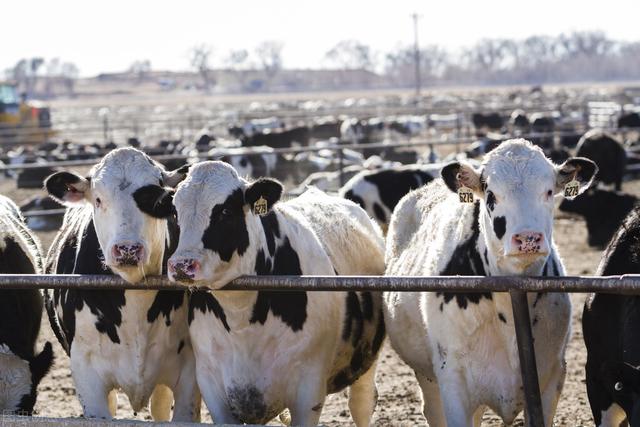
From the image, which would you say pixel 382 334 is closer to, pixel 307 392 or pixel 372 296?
pixel 372 296

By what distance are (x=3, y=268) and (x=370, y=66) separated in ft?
538

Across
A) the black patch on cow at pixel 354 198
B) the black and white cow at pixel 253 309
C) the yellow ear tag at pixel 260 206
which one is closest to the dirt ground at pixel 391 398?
the black and white cow at pixel 253 309

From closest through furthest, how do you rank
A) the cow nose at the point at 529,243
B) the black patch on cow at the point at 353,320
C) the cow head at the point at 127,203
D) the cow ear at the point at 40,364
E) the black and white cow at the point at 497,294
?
the cow nose at the point at 529,243 < the black and white cow at the point at 497,294 < the cow head at the point at 127,203 < the cow ear at the point at 40,364 < the black patch on cow at the point at 353,320

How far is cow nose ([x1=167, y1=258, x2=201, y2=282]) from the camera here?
4.70 metres

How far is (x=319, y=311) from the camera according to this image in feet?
18.1

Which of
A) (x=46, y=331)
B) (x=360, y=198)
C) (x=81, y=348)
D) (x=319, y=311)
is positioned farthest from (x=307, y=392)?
(x=360, y=198)

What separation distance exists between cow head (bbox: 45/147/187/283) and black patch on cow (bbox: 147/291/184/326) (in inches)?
5.1

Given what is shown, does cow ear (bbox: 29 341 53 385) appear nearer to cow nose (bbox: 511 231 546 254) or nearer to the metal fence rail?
the metal fence rail

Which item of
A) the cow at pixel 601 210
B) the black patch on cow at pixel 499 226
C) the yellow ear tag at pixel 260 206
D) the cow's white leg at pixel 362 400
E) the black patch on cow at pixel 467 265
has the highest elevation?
the yellow ear tag at pixel 260 206

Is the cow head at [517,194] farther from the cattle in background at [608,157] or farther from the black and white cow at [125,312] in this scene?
the cattle in background at [608,157]

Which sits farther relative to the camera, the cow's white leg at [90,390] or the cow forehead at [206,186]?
the cow's white leg at [90,390]

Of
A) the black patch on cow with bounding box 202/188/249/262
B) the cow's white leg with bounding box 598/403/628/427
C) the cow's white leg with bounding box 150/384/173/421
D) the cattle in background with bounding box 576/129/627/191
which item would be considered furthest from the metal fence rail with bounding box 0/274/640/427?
the cattle in background with bounding box 576/129/627/191

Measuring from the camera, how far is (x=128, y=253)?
4.99 m

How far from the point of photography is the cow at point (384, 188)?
13297mm
